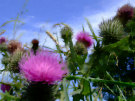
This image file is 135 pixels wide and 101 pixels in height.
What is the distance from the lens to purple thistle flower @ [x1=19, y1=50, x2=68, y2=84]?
2.16 feet

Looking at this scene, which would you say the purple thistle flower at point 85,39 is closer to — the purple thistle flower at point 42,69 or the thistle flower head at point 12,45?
the thistle flower head at point 12,45

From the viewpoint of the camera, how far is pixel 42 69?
2.18ft

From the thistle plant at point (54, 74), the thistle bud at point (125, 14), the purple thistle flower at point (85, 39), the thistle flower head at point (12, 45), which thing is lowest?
the thistle plant at point (54, 74)

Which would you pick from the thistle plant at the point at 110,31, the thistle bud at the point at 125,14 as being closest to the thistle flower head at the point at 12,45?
the thistle plant at the point at 110,31

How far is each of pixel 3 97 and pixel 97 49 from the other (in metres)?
0.41

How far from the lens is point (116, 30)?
1.11 metres

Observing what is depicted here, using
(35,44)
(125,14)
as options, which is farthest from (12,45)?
(125,14)

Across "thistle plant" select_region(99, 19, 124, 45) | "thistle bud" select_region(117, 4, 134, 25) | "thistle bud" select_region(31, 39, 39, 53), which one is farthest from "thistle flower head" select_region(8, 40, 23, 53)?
"thistle bud" select_region(117, 4, 134, 25)

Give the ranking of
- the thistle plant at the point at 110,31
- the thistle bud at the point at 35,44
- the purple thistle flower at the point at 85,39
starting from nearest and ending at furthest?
the thistle bud at the point at 35,44, the thistle plant at the point at 110,31, the purple thistle flower at the point at 85,39

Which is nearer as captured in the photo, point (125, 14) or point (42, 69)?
point (42, 69)

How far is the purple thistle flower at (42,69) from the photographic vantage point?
0.66m

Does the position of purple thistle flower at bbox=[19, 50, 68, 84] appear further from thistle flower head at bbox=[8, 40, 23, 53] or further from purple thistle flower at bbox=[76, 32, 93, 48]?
purple thistle flower at bbox=[76, 32, 93, 48]

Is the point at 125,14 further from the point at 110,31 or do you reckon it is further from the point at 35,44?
the point at 35,44

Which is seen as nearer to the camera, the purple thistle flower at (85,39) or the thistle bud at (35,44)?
the thistle bud at (35,44)
